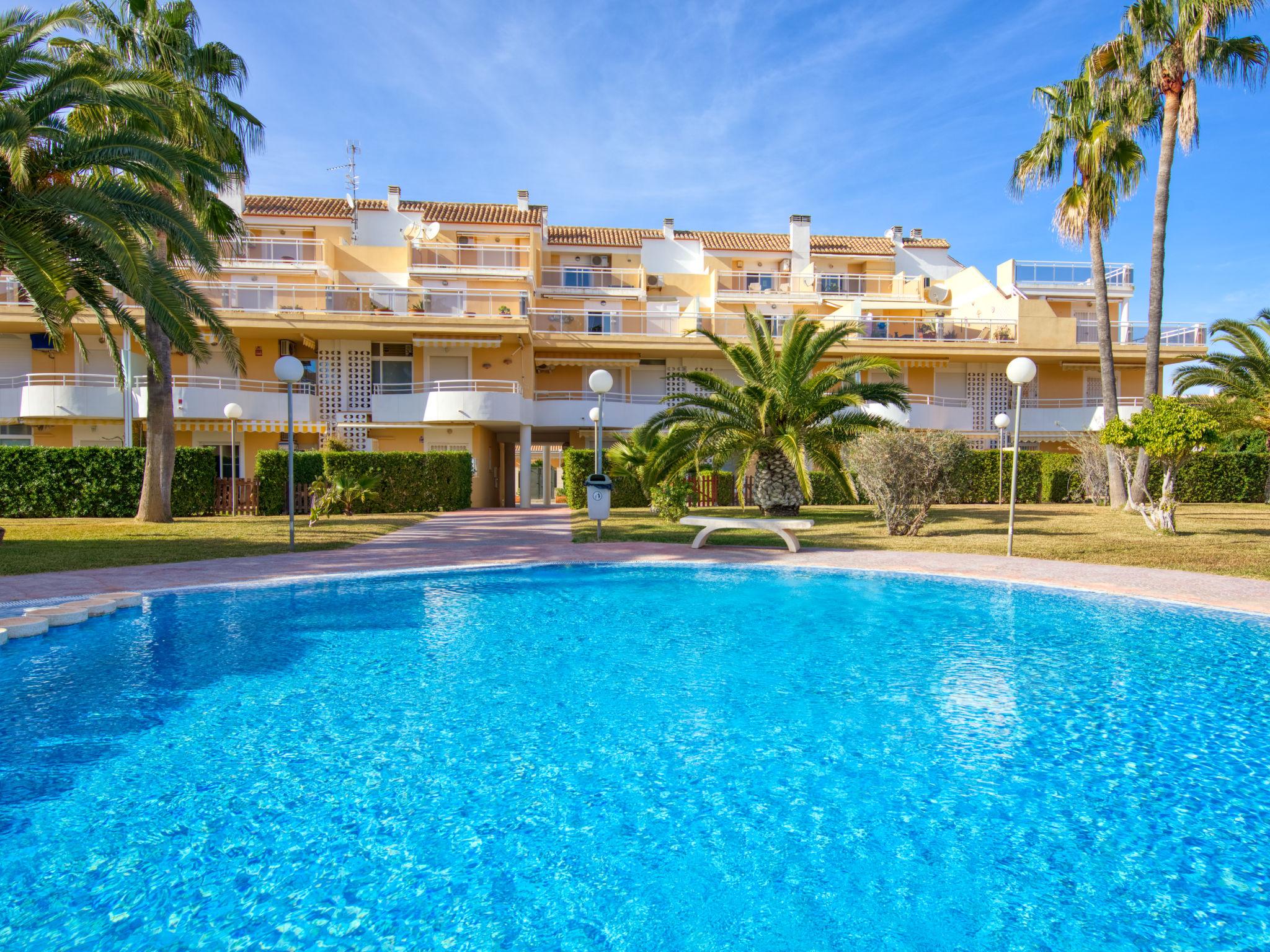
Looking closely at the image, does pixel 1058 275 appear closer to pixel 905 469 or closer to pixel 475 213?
pixel 905 469

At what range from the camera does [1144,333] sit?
33.2m

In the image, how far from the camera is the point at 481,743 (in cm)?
481

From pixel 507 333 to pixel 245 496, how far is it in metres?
11.3

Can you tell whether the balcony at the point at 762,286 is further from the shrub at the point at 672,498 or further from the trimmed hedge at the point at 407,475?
the shrub at the point at 672,498

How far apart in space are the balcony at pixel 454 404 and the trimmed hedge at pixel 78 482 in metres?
8.31

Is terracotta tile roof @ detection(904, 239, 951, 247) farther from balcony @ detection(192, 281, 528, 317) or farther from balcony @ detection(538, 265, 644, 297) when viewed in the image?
balcony @ detection(192, 281, 528, 317)

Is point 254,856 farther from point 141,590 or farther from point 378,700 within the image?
point 141,590

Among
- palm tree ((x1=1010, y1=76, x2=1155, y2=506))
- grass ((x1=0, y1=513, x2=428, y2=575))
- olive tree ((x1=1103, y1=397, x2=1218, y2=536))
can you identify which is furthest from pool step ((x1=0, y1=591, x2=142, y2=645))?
palm tree ((x1=1010, y1=76, x2=1155, y2=506))

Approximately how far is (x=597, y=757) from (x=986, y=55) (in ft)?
55.6

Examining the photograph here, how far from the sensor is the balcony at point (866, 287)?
36.6 meters

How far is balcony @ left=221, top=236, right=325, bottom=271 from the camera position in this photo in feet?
101

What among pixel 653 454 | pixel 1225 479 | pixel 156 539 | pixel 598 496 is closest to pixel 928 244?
pixel 1225 479

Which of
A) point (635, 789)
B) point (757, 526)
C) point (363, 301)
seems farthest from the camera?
point (363, 301)

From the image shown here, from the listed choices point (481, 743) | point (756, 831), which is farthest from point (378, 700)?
point (756, 831)
